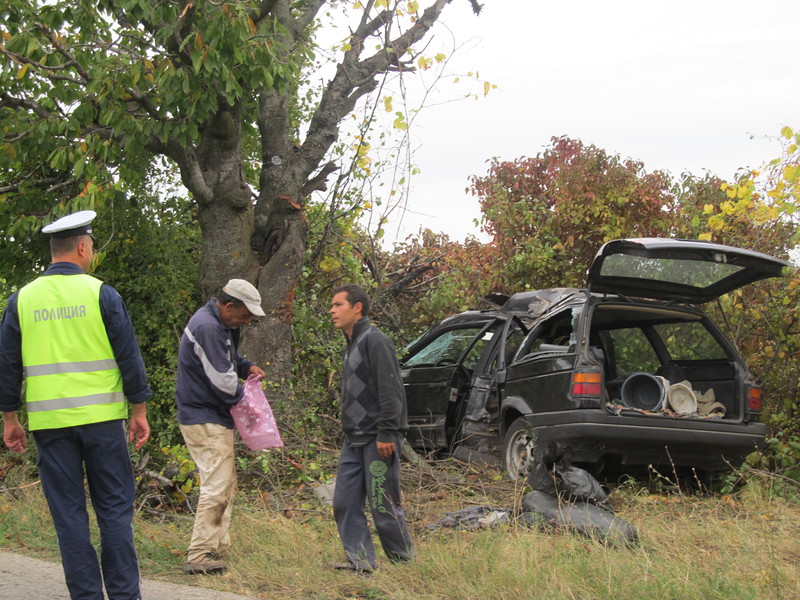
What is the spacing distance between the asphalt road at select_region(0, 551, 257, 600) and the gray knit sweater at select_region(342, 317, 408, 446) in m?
1.14

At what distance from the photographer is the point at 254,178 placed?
11805 millimetres

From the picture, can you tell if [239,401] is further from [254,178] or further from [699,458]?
[254,178]

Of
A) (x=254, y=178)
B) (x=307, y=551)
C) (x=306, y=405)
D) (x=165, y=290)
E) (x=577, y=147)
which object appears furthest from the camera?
(x=577, y=147)

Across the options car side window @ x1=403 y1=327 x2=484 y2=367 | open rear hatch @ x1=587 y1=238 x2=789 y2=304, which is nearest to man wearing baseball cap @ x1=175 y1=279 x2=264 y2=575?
open rear hatch @ x1=587 y1=238 x2=789 y2=304

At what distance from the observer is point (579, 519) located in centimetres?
596

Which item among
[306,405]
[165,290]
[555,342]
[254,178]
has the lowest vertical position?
[306,405]

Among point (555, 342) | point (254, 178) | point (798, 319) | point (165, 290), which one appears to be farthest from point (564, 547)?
point (254, 178)

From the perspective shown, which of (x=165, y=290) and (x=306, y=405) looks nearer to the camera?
(x=306, y=405)

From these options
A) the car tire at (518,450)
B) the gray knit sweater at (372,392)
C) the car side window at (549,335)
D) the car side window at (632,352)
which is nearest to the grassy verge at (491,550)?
the car tire at (518,450)

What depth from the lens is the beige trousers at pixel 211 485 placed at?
5.56 metres

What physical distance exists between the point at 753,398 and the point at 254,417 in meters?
4.27

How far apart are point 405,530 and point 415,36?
690cm

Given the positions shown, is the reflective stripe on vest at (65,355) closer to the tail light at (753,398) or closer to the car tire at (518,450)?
the car tire at (518,450)

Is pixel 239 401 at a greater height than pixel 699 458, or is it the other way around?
pixel 239 401
